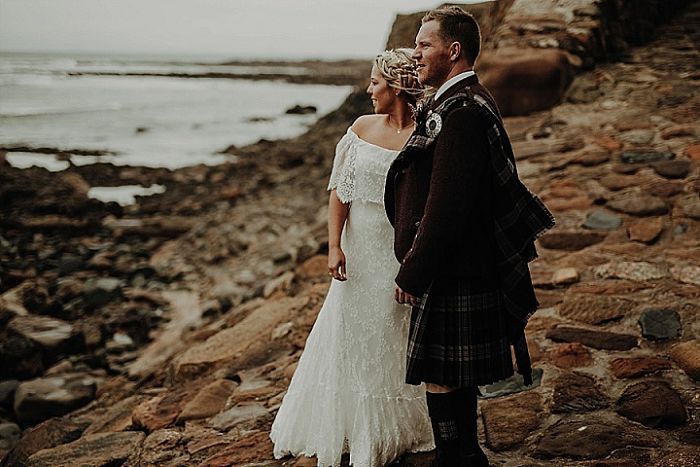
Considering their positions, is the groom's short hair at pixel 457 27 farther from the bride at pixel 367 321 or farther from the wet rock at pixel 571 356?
the wet rock at pixel 571 356

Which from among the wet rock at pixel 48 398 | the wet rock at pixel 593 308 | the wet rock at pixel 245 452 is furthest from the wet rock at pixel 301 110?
the wet rock at pixel 245 452

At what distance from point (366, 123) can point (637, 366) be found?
189cm

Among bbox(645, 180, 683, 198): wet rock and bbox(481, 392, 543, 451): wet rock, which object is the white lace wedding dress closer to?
bbox(481, 392, 543, 451): wet rock

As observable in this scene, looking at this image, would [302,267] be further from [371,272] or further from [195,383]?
[371,272]

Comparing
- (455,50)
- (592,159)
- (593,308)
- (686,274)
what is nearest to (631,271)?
(686,274)

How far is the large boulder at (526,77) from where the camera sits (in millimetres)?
7398

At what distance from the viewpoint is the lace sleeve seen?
2775mm

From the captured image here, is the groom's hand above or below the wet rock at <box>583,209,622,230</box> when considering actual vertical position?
above

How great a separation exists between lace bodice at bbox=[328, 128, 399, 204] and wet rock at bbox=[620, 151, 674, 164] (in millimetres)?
4099

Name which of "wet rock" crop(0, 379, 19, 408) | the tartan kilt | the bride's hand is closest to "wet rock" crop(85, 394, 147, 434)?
"wet rock" crop(0, 379, 19, 408)

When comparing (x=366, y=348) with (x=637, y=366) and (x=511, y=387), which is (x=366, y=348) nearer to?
(x=511, y=387)

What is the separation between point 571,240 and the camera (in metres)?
5.10

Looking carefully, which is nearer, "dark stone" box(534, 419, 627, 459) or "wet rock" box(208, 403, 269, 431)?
"dark stone" box(534, 419, 627, 459)

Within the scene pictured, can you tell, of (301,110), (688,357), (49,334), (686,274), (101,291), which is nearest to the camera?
(688,357)
